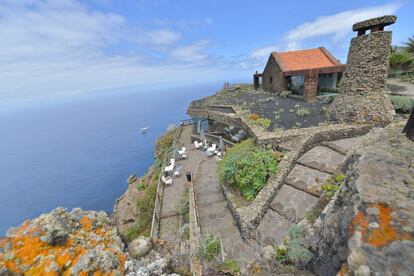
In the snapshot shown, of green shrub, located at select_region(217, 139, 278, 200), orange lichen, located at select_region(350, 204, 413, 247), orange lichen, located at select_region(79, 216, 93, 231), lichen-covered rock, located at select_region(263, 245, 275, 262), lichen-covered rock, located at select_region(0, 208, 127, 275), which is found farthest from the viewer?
green shrub, located at select_region(217, 139, 278, 200)

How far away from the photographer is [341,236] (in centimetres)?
312

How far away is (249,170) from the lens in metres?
11.0

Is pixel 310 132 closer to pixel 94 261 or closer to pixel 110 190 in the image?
pixel 94 261

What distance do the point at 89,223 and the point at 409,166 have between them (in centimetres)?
553

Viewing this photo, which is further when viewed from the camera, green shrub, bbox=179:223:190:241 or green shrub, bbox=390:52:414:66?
green shrub, bbox=390:52:414:66

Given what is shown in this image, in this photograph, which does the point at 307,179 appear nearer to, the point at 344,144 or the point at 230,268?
the point at 344,144

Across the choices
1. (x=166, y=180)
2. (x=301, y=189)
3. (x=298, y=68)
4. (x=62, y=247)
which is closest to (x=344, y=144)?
(x=301, y=189)

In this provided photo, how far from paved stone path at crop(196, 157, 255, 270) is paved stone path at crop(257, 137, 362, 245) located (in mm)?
1074

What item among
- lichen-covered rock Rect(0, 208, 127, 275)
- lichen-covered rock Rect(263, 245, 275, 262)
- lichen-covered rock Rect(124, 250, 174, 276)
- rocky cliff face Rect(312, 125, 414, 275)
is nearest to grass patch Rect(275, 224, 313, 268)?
lichen-covered rock Rect(263, 245, 275, 262)

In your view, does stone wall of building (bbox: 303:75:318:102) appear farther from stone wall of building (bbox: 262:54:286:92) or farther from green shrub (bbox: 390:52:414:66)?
green shrub (bbox: 390:52:414:66)

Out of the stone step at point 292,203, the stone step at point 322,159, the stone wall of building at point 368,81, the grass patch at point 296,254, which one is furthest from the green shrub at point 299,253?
the stone wall of building at point 368,81

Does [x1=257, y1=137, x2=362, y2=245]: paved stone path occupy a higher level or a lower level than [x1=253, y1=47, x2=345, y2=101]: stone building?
lower

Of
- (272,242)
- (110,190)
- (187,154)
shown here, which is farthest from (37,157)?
(272,242)

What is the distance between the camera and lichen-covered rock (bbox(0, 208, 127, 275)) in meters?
2.06
